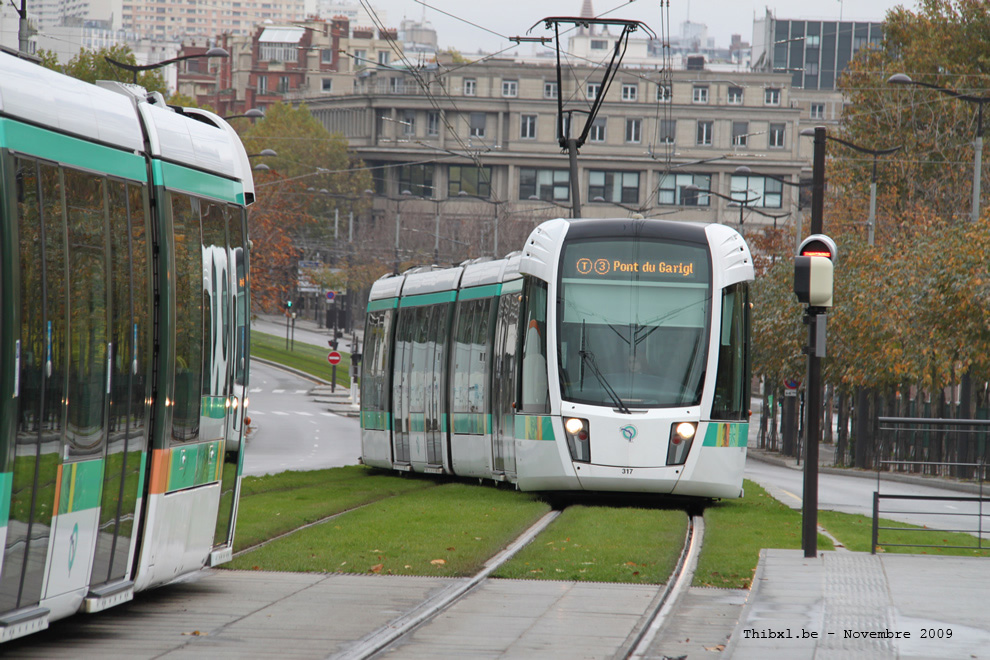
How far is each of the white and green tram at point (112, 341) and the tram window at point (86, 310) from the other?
0.01m

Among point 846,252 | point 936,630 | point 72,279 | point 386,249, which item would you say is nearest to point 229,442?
point 72,279

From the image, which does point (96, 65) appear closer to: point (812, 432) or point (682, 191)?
point (812, 432)

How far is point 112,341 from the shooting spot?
8.72 meters

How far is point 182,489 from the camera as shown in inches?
392

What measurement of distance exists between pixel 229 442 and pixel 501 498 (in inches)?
365

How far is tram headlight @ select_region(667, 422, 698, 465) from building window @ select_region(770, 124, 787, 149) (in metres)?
97.1

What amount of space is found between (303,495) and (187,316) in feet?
34.0

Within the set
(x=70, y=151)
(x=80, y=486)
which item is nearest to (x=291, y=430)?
(x=80, y=486)

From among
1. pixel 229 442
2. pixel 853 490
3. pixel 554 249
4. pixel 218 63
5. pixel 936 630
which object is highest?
pixel 218 63

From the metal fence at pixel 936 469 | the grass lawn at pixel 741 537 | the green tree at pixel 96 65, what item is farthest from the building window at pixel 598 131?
the grass lawn at pixel 741 537

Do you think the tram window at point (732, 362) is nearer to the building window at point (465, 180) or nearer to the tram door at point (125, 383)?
the tram door at point (125, 383)

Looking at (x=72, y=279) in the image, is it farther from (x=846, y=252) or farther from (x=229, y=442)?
(x=846, y=252)

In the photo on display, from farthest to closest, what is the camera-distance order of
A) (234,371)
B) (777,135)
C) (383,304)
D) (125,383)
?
(777,135) → (383,304) → (234,371) → (125,383)

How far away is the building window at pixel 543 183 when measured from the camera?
113700 mm
